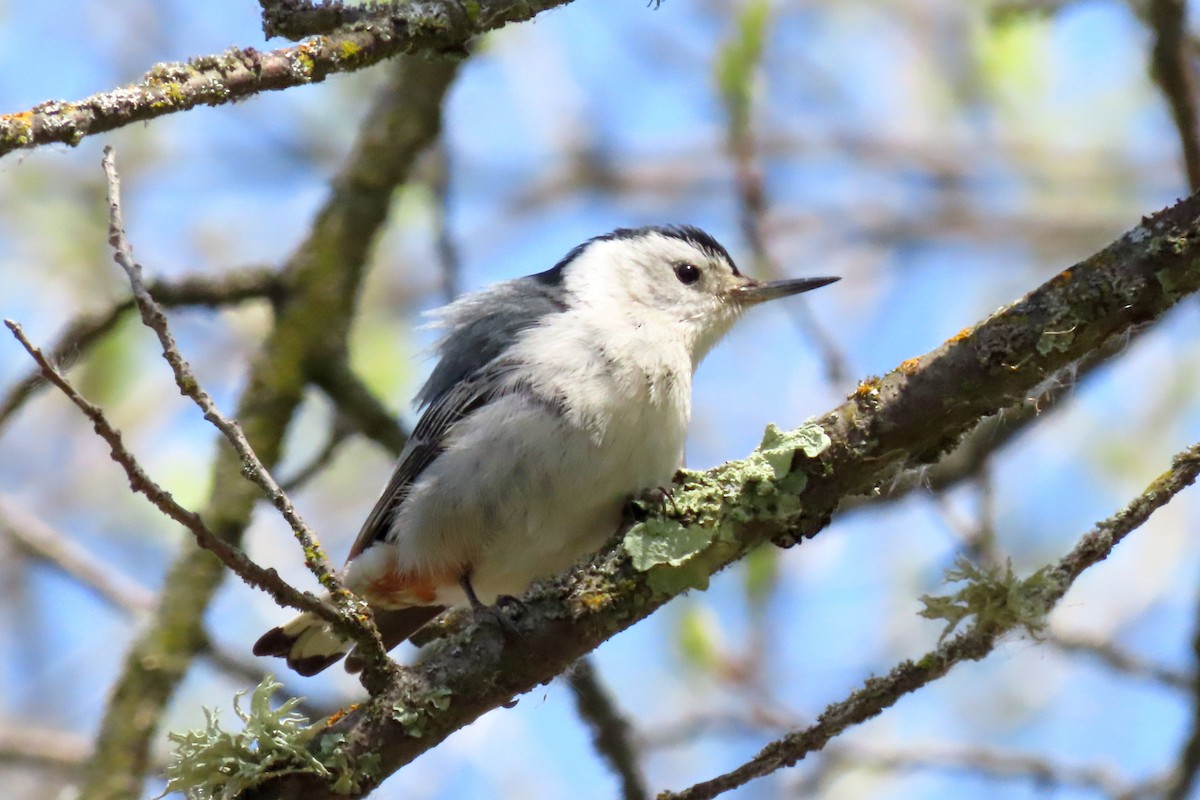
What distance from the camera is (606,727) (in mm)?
3309

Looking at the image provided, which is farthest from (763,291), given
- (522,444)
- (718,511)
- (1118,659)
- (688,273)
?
(718,511)

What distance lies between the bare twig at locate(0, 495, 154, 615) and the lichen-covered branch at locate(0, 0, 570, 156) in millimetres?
2568

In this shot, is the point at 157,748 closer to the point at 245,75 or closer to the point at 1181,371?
the point at 245,75

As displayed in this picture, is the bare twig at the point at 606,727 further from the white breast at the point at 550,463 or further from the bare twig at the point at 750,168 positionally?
the bare twig at the point at 750,168

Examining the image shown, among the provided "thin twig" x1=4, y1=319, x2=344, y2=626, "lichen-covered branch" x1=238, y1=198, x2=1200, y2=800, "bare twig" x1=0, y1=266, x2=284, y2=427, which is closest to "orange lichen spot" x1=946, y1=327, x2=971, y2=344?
"lichen-covered branch" x1=238, y1=198, x2=1200, y2=800

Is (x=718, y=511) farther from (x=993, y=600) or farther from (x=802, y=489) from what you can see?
(x=993, y=600)

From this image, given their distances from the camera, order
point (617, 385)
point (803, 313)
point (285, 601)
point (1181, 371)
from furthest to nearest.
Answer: point (1181, 371) → point (803, 313) → point (617, 385) → point (285, 601)

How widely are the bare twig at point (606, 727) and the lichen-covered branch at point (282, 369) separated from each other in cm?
108

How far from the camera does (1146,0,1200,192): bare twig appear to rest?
2996 mm

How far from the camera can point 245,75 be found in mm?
1794

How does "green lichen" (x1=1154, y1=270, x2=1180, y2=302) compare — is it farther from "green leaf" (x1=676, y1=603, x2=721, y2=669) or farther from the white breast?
"green leaf" (x1=676, y1=603, x2=721, y2=669)

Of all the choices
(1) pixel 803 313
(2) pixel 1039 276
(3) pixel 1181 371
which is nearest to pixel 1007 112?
(2) pixel 1039 276

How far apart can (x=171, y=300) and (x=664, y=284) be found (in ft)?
4.78

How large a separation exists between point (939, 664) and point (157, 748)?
8.35 ft
